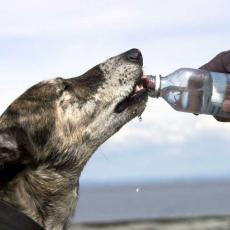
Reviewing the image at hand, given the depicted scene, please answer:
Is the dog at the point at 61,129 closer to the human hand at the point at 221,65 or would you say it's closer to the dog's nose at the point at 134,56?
the dog's nose at the point at 134,56

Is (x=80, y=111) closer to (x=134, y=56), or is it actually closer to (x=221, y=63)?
(x=134, y=56)

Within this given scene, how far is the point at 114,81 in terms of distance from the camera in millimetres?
8633

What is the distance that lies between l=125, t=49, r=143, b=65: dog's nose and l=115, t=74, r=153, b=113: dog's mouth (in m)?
0.16

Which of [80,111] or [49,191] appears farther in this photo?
[80,111]

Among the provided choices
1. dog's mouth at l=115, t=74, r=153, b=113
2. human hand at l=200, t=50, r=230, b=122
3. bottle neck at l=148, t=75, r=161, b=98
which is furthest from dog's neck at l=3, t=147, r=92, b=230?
human hand at l=200, t=50, r=230, b=122

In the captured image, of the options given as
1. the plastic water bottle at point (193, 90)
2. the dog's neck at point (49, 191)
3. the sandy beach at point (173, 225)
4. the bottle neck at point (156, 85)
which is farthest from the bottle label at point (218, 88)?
the sandy beach at point (173, 225)

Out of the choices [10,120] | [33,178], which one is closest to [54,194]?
[33,178]

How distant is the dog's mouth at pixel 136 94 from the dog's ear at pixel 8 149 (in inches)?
39.5

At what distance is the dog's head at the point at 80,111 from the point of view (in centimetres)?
852

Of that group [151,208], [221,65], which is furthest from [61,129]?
[151,208]

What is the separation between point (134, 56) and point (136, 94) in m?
0.37

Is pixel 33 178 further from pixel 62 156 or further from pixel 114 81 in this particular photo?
pixel 114 81

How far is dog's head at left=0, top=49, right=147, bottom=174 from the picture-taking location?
27.9ft

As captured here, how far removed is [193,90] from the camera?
8.72 metres
